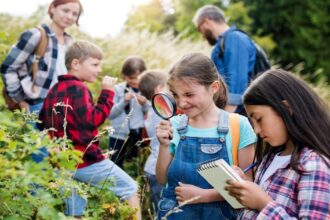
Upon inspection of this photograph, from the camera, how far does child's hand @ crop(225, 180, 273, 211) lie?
88.0 inches

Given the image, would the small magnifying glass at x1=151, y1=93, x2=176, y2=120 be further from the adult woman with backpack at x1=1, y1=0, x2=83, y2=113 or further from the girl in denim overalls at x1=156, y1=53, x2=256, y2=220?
the adult woman with backpack at x1=1, y1=0, x2=83, y2=113

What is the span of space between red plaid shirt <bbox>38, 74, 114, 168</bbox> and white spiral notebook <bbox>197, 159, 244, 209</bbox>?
53.2 inches

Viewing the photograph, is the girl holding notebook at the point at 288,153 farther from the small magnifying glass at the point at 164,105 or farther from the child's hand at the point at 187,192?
the small magnifying glass at the point at 164,105

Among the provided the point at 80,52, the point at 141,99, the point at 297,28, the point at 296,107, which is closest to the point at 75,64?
the point at 80,52

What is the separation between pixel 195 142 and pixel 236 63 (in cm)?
215

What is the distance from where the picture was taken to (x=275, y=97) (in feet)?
7.77

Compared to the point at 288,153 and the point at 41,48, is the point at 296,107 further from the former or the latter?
the point at 41,48

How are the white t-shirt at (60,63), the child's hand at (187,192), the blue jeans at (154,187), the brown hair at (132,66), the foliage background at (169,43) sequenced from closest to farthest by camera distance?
the foliage background at (169,43) → the child's hand at (187,192) → the blue jeans at (154,187) → the white t-shirt at (60,63) → the brown hair at (132,66)

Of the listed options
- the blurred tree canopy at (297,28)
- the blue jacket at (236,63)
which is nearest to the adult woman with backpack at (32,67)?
the blue jacket at (236,63)

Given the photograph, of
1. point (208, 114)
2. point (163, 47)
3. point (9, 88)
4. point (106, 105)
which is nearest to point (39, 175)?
point (208, 114)

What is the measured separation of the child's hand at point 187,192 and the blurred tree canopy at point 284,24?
14.0 metres

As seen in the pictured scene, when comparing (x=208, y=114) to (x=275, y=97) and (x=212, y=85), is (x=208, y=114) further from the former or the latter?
(x=275, y=97)

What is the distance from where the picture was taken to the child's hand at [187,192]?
107 inches

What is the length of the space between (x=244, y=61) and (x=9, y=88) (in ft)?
6.99
